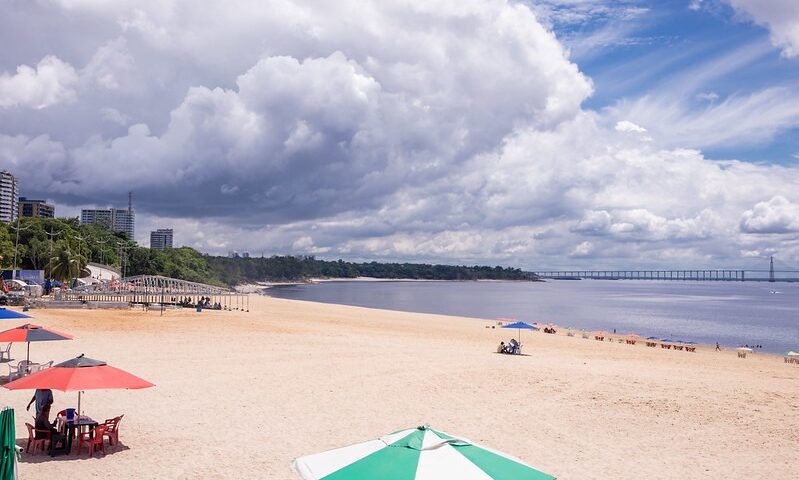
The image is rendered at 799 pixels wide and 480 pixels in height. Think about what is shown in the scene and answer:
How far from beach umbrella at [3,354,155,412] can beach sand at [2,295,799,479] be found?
4.24 feet

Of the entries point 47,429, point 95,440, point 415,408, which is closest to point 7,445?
point 95,440

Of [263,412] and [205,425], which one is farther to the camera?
[263,412]

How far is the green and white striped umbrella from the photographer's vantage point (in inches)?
228

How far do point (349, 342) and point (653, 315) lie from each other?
70619mm

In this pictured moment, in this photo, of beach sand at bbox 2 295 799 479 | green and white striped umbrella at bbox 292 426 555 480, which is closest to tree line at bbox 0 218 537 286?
beach sand at bbox 2 295 799 479

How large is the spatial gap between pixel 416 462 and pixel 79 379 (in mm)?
7632

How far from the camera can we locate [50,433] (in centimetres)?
1128

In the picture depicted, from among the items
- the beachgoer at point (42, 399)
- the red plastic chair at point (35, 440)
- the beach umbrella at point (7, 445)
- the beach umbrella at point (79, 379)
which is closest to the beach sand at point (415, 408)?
the red plastic chair at point (35, 440)

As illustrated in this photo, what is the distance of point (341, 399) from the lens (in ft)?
55.9

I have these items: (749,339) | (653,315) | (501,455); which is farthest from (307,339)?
(653,315)

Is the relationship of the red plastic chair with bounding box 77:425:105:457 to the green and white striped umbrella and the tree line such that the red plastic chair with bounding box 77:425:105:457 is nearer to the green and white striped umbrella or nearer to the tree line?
the green and white striped umbrella

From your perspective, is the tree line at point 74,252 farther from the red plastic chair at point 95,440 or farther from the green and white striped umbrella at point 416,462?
the green and white striped umbrella at point 416,462

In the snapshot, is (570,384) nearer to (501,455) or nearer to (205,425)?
(205,425)

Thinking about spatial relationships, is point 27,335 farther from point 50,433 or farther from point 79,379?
point 79,379
